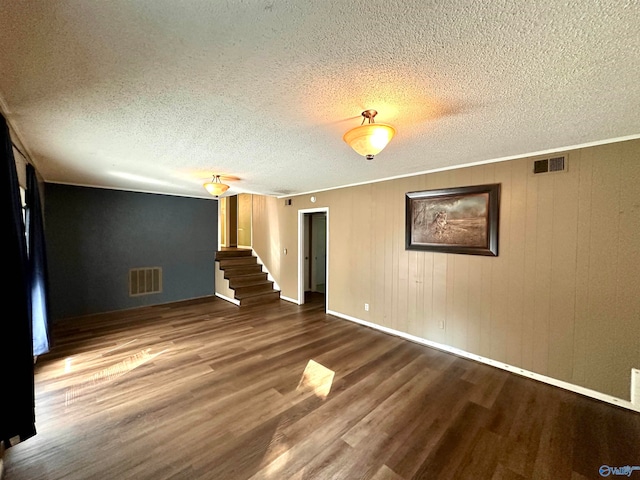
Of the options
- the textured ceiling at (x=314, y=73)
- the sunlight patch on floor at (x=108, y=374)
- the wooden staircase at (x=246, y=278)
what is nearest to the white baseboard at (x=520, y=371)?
the textured ceiling at (x=314, y=73)

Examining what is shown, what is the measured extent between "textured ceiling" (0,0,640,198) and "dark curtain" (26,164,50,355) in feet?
2.40

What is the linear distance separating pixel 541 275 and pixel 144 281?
675 cm

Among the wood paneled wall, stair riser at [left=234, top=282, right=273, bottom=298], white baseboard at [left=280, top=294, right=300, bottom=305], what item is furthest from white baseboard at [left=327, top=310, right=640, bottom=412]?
stair riser at [left=234, top=282, right=273, bottom=298]

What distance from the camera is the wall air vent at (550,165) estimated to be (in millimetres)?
2529

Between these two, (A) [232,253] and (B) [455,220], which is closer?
(B) [455,220]

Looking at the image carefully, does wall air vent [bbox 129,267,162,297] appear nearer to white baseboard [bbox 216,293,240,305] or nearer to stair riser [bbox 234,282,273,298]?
white baseboard [bbox 216,293,240,305]

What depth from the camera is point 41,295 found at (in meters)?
2.90

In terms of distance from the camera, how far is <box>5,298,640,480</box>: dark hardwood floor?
1.67 metres

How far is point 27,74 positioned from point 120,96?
396mm

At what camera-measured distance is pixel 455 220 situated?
325cm

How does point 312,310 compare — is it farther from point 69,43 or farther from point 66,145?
point 69,43

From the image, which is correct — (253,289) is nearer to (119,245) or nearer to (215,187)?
(119,245)

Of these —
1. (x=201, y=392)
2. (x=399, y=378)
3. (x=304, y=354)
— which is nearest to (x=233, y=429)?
(x=201, y=392)

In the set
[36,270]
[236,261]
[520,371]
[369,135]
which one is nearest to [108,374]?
[36,270]
